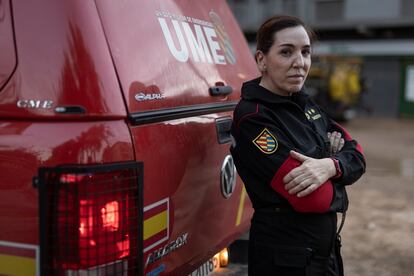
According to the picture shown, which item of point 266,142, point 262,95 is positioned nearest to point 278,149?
point 266,142

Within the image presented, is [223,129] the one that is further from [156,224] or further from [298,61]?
[156,224]

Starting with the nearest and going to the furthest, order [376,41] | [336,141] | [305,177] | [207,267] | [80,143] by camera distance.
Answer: [80,143] → [305,177] → [336,141] → [207,267] → [376,41]

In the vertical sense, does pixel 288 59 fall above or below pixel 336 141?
above

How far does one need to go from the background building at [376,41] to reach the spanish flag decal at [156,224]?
60.1 feet

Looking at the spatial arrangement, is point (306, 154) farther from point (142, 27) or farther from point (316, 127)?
point (142, 27)

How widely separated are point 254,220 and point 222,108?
75cm

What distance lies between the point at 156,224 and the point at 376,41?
20685 mm

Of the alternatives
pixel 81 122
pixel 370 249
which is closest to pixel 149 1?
Result: pixel 81 122

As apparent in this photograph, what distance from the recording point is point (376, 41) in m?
20.9

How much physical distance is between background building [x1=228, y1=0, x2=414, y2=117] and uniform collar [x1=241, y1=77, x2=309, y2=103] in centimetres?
1795

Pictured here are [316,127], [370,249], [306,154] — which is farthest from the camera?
[370,249]

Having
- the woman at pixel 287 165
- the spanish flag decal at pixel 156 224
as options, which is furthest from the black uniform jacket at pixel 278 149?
the spanish flag decal at pixel 156 224

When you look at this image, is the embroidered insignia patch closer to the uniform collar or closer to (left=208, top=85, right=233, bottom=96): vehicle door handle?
the uniform collar

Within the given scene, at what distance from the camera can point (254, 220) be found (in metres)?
2.19
